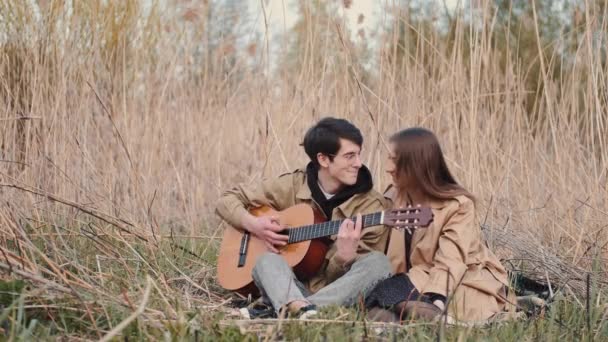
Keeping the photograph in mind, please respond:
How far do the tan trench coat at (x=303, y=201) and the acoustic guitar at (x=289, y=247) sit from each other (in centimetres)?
4

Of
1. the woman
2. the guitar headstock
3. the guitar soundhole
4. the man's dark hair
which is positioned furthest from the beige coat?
the man's dark hair

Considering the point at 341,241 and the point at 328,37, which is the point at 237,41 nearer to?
the point at 328,37

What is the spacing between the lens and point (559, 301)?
3.32m

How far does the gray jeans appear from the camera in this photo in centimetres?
340

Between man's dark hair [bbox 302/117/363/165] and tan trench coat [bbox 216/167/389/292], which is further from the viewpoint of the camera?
man's dark hair [bbox 302/117/363/165]

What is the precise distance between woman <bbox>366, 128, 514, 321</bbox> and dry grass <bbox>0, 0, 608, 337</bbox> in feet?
1.66

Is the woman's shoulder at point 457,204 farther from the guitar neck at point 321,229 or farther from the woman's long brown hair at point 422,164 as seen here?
the guitar neck at point 321,229

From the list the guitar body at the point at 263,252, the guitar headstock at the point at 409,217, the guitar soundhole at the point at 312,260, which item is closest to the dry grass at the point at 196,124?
the guitar body at the point at 263,252

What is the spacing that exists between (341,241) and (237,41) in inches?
117

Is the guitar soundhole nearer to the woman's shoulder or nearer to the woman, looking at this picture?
the woman

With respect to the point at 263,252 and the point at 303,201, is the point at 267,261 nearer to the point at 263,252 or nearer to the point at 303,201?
the point at 263,252

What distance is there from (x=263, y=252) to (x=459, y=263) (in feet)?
3.09

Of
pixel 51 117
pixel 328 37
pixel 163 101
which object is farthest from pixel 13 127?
pixel 328 37

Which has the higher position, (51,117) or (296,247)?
(51,117)
